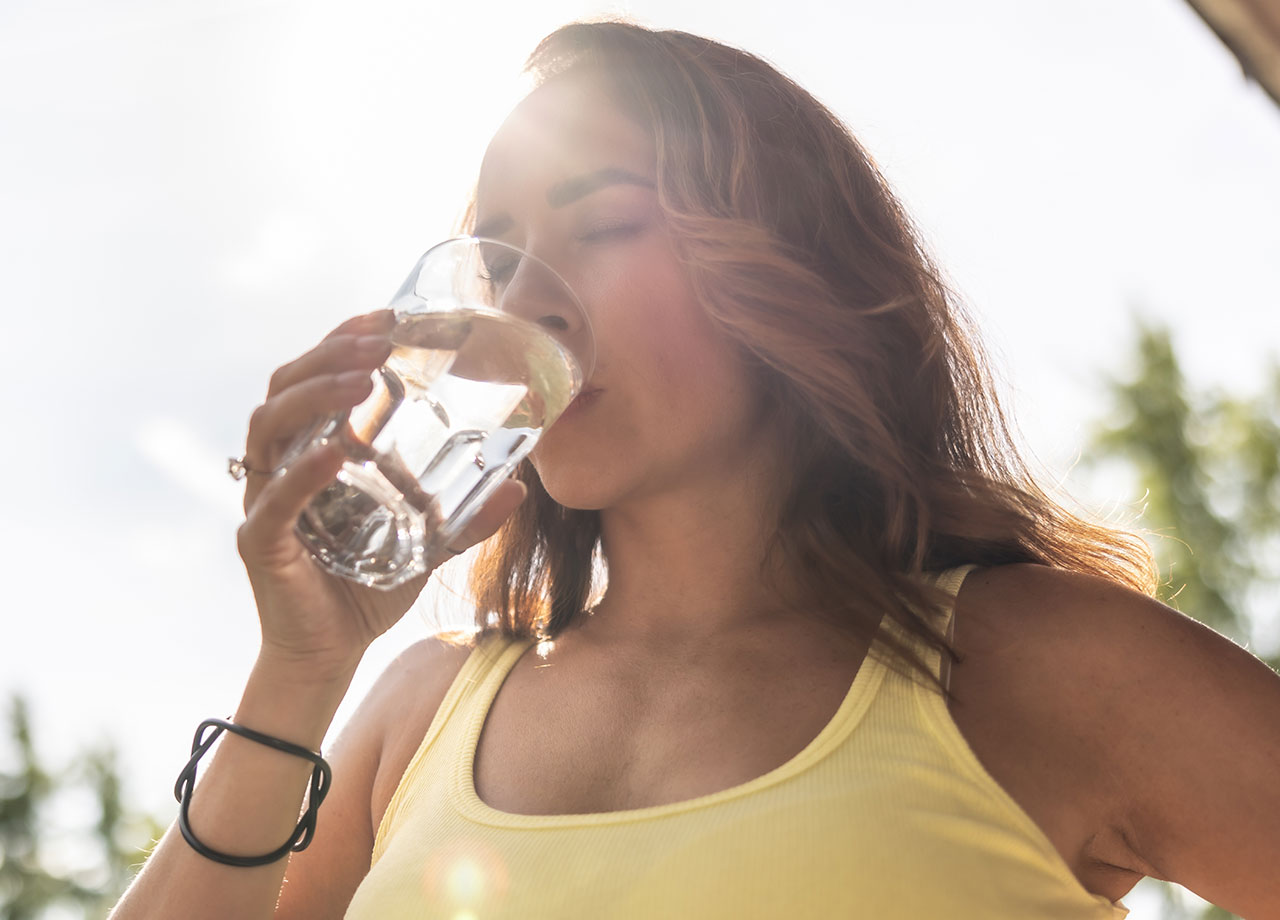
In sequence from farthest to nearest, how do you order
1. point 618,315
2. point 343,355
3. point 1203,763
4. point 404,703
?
point 404,703
point 618,315
point 1203,763
point 343,355

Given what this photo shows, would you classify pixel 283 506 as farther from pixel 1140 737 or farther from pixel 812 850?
pixel 1140 737

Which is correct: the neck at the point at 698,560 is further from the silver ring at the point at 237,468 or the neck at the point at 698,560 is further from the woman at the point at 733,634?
the silver ring at the point at 237,468

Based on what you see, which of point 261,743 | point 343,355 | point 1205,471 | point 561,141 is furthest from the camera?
point 1205,471

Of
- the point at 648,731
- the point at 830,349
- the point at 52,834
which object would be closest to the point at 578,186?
the point at 830,349

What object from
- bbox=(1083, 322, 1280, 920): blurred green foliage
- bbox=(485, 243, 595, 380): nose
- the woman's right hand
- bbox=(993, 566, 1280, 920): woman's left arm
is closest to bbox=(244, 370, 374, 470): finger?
the woman's right hand

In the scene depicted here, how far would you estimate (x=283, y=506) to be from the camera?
163 centimetres

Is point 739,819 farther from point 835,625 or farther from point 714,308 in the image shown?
point 714,308

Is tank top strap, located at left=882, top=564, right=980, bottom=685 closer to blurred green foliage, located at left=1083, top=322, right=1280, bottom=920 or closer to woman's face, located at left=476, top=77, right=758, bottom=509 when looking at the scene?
woman's face, located at left=476, top=77, right=758, bottom=509

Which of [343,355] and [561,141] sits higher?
[561,141]

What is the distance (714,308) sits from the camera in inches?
87.4

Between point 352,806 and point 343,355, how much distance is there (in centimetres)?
117

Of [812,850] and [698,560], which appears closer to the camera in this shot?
[812,850]

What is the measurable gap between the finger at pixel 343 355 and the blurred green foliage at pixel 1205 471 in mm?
14544

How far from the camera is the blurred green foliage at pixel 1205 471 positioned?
14.6 metres
